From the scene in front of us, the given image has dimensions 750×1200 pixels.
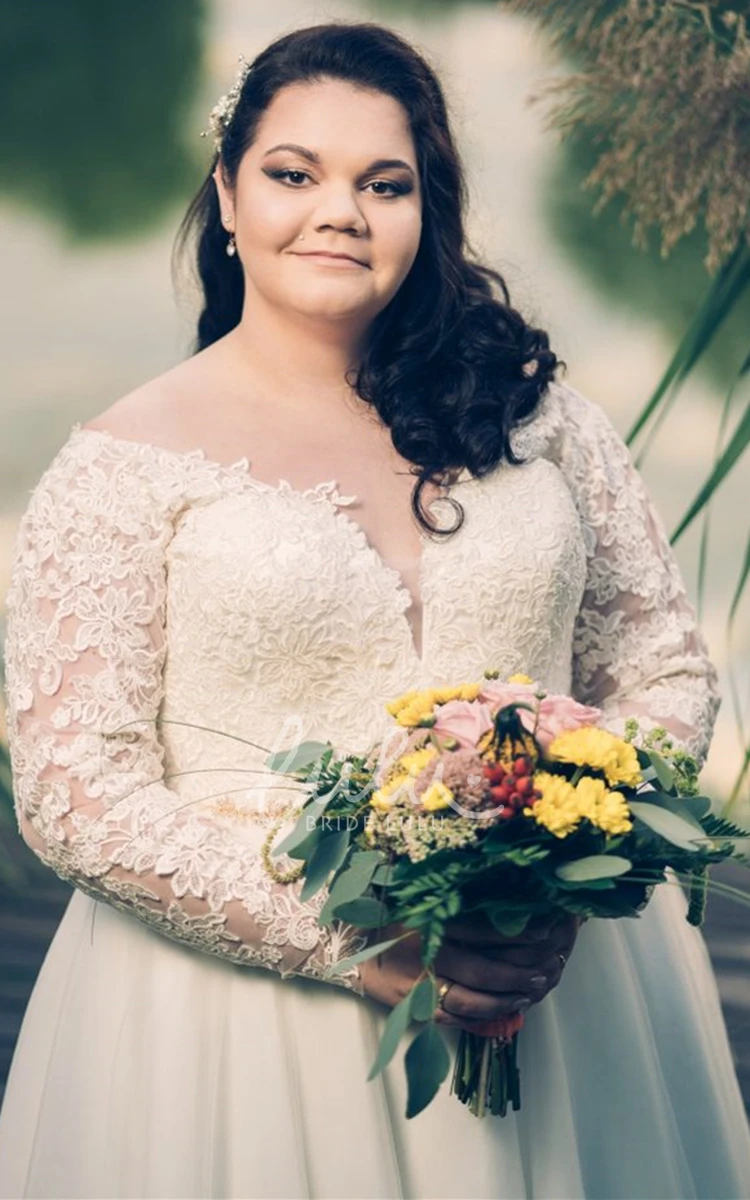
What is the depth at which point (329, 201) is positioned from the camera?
273cm

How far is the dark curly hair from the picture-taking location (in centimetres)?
283

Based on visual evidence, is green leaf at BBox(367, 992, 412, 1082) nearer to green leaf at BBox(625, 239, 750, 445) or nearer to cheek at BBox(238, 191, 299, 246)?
cheek at BBox(238, 191, 299, 246)

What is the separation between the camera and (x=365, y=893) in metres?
2.37

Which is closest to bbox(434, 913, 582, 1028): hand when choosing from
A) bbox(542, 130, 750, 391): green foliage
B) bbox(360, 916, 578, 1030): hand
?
bbox(360, 916, 578, 1030): hand

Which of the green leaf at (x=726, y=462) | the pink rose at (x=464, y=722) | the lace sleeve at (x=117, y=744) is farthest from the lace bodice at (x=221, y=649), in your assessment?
the green leaf at (x=726, y=462)

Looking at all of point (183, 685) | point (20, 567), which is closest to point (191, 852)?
point (183, 685)

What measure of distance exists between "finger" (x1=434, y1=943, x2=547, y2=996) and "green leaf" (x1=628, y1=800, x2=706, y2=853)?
0.26m

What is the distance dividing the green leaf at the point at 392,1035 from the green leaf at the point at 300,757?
31 cm

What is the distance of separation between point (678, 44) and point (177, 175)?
1275 millimetres

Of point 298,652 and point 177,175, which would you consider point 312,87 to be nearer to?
point 298,652

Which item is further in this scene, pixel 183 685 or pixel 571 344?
pixel 571 344

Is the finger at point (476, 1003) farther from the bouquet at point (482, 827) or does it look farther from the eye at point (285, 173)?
the eye at point (285, 173)

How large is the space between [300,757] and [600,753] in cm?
37

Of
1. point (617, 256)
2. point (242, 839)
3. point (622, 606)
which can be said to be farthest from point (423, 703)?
point (617, 256)
